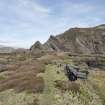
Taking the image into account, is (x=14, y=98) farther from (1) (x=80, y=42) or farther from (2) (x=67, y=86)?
(1) (x=80, y=42)

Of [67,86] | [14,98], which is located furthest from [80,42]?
[14,98]

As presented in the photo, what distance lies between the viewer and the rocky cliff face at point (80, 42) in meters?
155

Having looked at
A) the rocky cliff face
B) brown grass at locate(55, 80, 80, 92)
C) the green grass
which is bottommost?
the green grass

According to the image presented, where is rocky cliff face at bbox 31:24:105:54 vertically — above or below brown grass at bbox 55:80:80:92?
above

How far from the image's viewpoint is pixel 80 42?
161 metres

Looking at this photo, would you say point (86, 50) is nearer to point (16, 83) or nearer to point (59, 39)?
point (59, 39)

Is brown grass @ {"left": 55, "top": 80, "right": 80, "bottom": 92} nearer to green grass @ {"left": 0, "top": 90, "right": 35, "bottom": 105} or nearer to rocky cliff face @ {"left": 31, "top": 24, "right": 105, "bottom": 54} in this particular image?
green grass @ {"left": 0, "top": 90, "right": 35, "bottom": 105}

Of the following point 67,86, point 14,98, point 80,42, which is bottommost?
point 14,98

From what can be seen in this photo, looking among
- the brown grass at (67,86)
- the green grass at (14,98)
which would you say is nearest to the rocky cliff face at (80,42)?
the brown grass at (67,86)

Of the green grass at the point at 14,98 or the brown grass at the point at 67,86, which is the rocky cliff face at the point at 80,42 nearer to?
the brown grass at the point at 67,86

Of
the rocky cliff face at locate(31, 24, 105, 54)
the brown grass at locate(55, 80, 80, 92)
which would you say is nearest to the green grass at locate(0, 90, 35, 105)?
the brown grass at locate(55, 80, 80, 92)

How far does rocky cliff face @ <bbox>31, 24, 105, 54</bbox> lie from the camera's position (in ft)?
507

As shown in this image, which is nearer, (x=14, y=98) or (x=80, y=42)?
(x=14, y=98)

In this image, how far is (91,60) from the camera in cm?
7700
